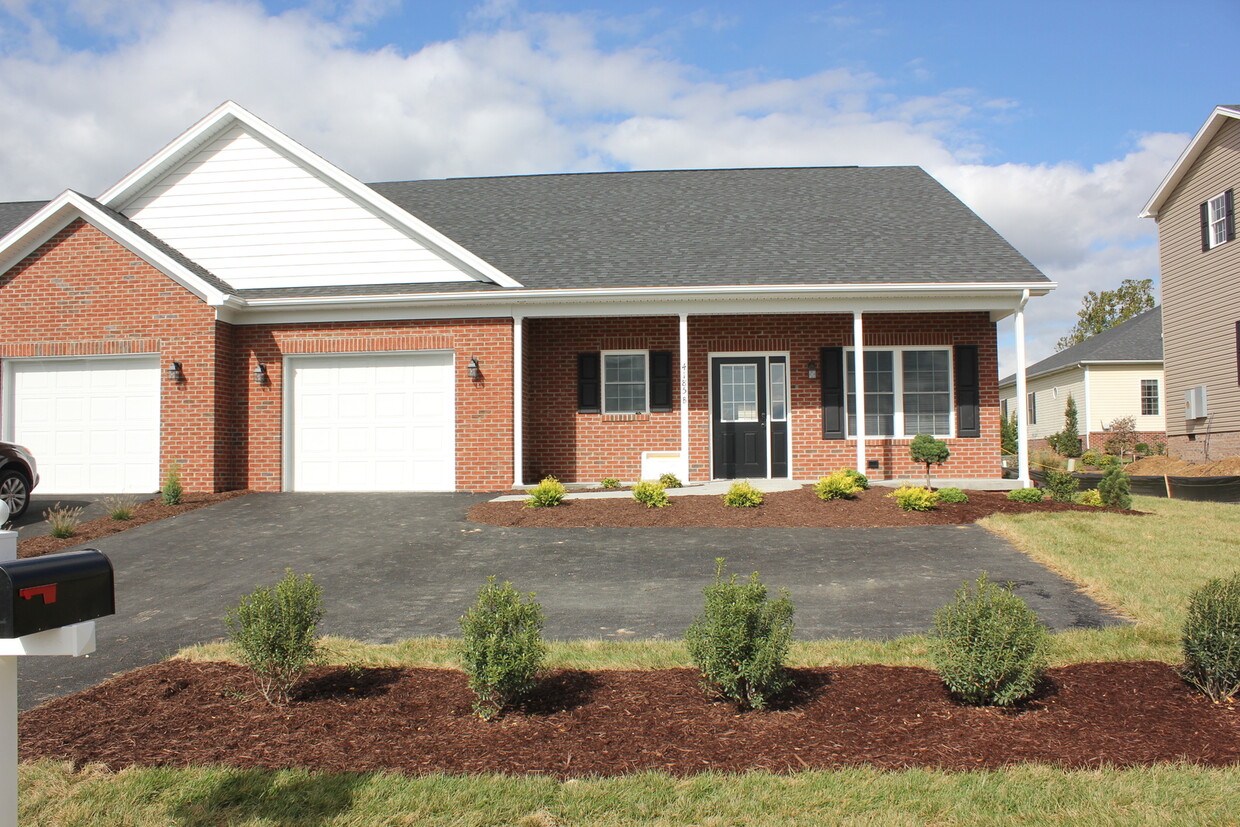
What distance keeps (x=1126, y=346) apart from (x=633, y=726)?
32.3 m

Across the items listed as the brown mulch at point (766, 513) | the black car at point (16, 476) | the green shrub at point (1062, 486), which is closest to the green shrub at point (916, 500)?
the brown mulch at point (766, 513)

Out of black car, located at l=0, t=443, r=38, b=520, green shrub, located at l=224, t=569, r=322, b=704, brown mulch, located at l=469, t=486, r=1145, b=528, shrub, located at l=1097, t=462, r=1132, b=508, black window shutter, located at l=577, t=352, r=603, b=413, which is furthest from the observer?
black window shutter, located at l=577, t=352, r=603, b=413

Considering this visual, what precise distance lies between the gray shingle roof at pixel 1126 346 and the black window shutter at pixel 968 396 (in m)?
17.3

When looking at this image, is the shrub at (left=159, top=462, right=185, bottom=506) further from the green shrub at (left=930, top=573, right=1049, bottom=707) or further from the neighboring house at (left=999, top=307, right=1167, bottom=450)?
the neighboring house at (left=999, top=307, right=1167, bottom=450)

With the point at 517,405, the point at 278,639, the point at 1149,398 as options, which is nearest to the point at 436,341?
the point at 517,405

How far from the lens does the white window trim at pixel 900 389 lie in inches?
590

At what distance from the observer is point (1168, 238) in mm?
22234

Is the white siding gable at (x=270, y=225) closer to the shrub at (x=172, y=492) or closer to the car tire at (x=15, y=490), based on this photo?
the shrub at (x=172, y=492)

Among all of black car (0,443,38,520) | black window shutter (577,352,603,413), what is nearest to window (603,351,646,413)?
black window shutter (577,352,603,413)

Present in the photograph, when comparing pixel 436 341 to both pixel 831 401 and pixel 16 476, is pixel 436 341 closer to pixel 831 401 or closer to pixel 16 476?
pixel 16 476

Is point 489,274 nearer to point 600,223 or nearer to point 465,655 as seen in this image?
point 600,223

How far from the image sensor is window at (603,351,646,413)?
49.8ft

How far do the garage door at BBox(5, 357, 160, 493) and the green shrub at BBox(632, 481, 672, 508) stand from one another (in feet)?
26.7

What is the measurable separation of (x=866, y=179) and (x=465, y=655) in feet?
54.5
